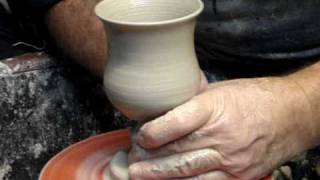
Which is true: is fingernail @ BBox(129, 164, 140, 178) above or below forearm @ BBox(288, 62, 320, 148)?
above

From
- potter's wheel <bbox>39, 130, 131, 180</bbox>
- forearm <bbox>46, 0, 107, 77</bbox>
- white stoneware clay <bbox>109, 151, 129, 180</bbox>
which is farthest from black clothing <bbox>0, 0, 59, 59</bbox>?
white stoneware clay <bbox>109, 151, 129, 180</bbox>

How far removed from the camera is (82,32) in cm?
157

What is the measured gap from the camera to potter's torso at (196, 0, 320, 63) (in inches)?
58.9

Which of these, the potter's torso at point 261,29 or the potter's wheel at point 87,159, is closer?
the potter's wheel at point 87,159

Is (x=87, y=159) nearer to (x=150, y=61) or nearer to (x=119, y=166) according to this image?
(x=119, y=166)

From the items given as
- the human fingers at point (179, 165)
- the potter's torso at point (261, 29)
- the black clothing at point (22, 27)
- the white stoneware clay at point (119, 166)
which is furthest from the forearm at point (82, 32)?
the human fingers at point (179, 165)

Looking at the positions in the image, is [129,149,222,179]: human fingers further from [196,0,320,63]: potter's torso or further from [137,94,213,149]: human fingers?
[196,0,320,63]: potter's torso

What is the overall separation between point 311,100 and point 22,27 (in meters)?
0.78

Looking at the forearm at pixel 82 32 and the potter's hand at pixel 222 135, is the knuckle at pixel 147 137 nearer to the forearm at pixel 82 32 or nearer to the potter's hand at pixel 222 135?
the potter's hand at pixel 222 135

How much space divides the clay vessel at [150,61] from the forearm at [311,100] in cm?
31

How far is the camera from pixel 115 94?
1.07m

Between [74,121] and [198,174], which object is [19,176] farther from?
[198,174]

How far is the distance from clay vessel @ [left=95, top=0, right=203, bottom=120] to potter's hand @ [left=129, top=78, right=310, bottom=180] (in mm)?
30

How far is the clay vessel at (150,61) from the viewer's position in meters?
1.00
